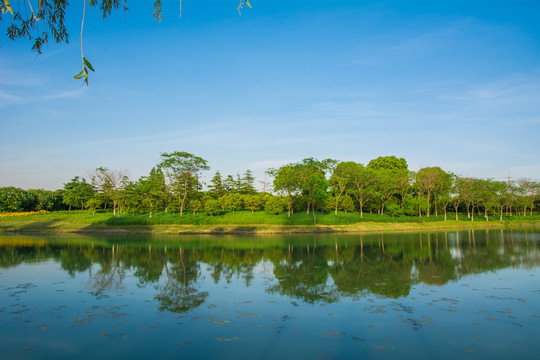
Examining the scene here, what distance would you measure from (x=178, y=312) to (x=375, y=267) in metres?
10.5

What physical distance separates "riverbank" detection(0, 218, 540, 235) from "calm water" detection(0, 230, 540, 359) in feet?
82.9

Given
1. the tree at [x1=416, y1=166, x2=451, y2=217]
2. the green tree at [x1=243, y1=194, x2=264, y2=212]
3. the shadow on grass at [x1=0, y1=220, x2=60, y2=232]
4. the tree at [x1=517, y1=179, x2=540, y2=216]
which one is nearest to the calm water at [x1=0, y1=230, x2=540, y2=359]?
the shadow on grass at [x1=0, y1=220, x2=60, y2=232]

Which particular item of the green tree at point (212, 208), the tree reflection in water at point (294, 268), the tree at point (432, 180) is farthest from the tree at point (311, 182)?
the tree reflection in water at point (294, 268)

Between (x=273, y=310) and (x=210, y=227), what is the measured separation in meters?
36.4

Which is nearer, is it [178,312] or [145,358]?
[145,358]

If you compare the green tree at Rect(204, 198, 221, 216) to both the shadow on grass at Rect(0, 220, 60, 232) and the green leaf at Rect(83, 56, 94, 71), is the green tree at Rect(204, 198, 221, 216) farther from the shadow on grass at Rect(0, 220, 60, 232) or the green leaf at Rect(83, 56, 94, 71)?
the green leaf at Rect(83, 56, 94, 71)

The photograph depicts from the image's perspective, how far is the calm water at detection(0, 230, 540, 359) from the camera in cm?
700

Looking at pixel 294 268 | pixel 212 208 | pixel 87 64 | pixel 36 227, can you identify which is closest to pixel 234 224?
pixel 212 208

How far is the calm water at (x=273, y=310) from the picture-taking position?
7.00 m

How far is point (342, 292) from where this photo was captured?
37.8ft

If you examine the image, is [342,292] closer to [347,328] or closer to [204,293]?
[347,328]

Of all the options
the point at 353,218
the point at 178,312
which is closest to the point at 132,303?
the point at 178,312

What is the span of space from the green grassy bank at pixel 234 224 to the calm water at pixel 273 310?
26.3 m

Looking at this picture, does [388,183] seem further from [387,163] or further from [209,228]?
[209,228]
